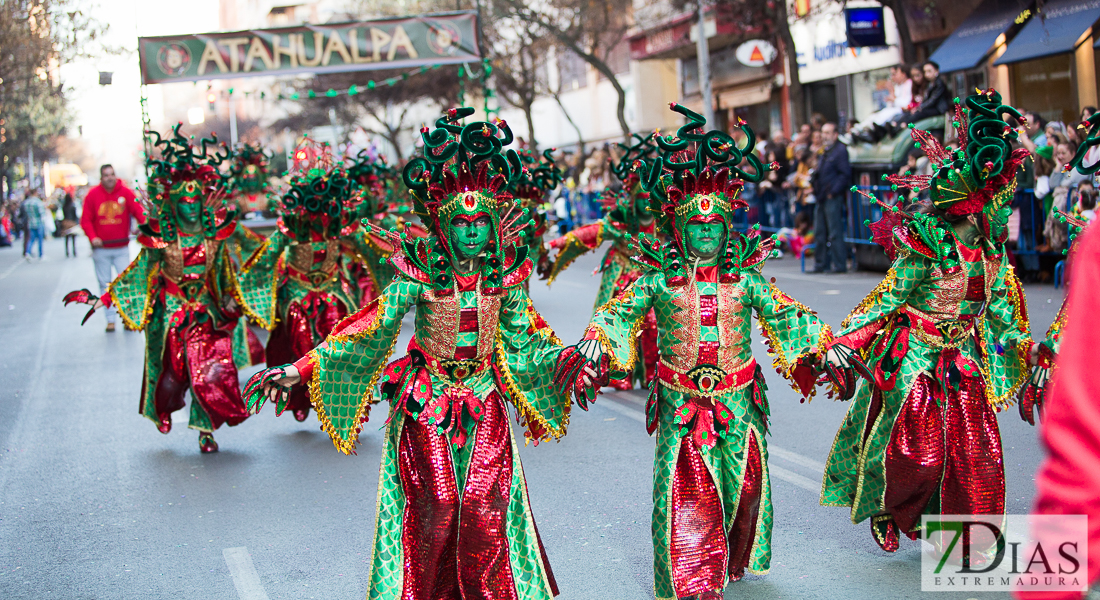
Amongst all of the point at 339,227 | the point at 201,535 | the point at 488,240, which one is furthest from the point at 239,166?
the point at 488,240

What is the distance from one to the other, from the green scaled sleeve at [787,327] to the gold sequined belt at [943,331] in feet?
2.00

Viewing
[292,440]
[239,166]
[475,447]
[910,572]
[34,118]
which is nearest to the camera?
[475,447]

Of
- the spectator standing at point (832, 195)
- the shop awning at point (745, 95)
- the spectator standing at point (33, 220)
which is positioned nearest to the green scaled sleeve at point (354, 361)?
the spectator standing at point (832, 195)

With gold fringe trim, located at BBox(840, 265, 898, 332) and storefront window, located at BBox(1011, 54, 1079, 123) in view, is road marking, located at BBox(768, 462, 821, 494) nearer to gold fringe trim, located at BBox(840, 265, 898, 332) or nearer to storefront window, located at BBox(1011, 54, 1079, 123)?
gold fringe trim, located at BBox(840, 265, 898, 332)

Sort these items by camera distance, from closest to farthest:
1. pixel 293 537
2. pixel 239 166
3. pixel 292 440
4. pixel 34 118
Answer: pixel 293 537 < pixel 292 440 < pixel 239 166 < pixel 34 118

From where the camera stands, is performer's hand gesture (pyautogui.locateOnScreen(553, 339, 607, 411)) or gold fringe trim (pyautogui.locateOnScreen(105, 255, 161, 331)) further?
gold fringe trim (pyautogui.locateOnScreen(105, 255, 161, 331))

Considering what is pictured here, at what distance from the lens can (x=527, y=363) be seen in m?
4.30

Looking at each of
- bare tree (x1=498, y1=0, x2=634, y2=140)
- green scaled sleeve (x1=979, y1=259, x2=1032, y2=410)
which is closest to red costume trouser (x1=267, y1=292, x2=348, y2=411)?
green scaled sleeve (x1=979, y1=259, x2=1032, y2=410)

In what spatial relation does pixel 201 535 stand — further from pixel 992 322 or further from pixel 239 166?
pixel 239 166

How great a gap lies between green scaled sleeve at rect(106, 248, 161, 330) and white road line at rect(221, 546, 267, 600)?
9.16 ft

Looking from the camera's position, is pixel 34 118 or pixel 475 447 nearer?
pixel 475 447

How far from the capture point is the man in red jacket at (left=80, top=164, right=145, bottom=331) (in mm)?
13414

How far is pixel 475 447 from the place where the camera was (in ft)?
13.5

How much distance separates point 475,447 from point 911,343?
2.00 meters
